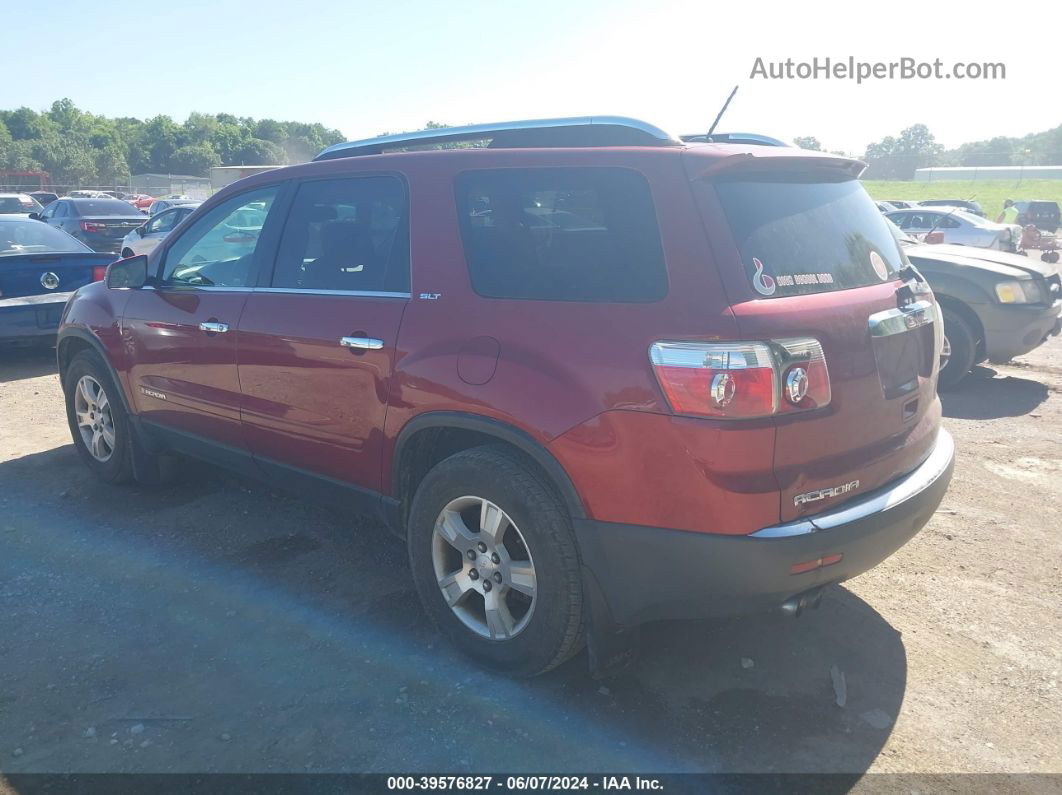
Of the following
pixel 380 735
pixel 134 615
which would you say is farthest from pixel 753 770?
pixel 134 615

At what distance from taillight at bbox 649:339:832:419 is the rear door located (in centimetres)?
5

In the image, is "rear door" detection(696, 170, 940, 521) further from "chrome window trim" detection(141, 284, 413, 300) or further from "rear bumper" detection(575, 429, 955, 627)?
"chrome window trim" detection(141, 284, 413, 300)

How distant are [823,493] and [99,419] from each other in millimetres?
4467

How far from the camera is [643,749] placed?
2.74 m

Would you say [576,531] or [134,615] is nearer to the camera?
[576,531]

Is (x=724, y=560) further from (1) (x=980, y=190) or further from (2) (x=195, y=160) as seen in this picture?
(2) (x=195, y=160)

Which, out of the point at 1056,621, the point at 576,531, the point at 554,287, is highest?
the point at 554,287

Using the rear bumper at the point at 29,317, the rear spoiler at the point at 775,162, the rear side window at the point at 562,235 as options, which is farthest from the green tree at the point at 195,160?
the rear spoiler at the point at 775,162

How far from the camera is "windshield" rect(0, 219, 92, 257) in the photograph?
839 cm

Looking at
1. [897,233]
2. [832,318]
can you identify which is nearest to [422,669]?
[832,318]

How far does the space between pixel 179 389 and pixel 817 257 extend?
11.0 feet

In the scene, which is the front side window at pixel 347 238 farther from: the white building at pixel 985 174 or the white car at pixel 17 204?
the white building at pixel 985 174

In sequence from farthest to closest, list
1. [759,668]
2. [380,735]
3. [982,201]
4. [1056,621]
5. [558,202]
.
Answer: [982,201] < [1056,621] < [759,668] < [558,202] < [380,735]

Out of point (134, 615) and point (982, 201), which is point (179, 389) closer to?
point (134, 615)
